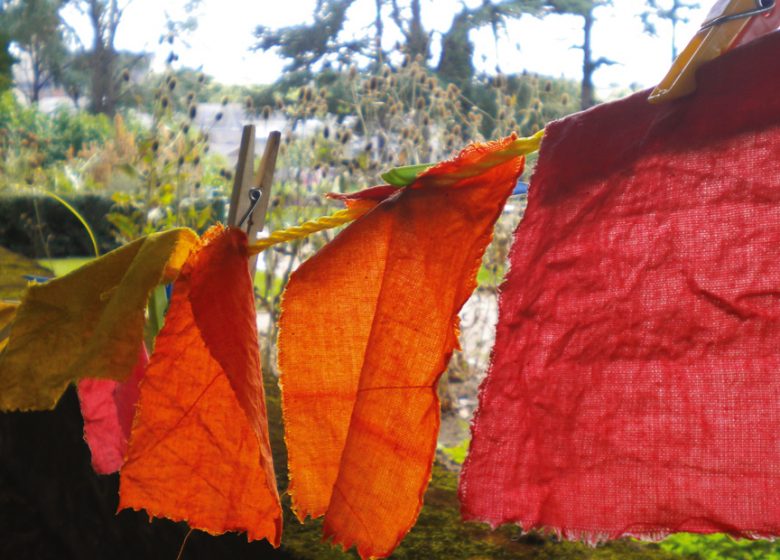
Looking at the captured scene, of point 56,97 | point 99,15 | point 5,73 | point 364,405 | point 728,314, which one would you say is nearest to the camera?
point 728,314

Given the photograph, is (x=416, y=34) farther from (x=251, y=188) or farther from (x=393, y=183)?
(x=393, y=183)

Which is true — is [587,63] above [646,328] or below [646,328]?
above

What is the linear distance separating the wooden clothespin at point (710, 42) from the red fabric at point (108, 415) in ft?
2.90

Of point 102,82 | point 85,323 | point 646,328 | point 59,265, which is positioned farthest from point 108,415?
point 102,82

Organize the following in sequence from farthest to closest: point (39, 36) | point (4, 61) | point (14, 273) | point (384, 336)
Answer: point (39, 36) → point (4, 61) → point (14, 273) → point (384, 336)

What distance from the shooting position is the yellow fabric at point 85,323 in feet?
3.39

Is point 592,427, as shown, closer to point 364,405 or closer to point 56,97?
point 364,405

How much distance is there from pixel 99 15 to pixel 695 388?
576 inches

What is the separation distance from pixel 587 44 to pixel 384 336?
3896 mm

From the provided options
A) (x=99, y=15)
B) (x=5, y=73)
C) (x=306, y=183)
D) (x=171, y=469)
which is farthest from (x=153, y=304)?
(x=99, y=15)

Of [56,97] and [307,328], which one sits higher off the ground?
[56,97]

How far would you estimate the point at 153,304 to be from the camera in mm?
1366

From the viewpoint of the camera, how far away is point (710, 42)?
2.68 ft

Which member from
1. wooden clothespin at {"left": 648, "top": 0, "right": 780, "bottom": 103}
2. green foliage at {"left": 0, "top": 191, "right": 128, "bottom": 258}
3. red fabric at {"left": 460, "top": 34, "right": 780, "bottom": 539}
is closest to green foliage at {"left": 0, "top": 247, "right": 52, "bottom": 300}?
red fabric at {"left": 460, "top": 34, "right": 780, "bottom": 539}
